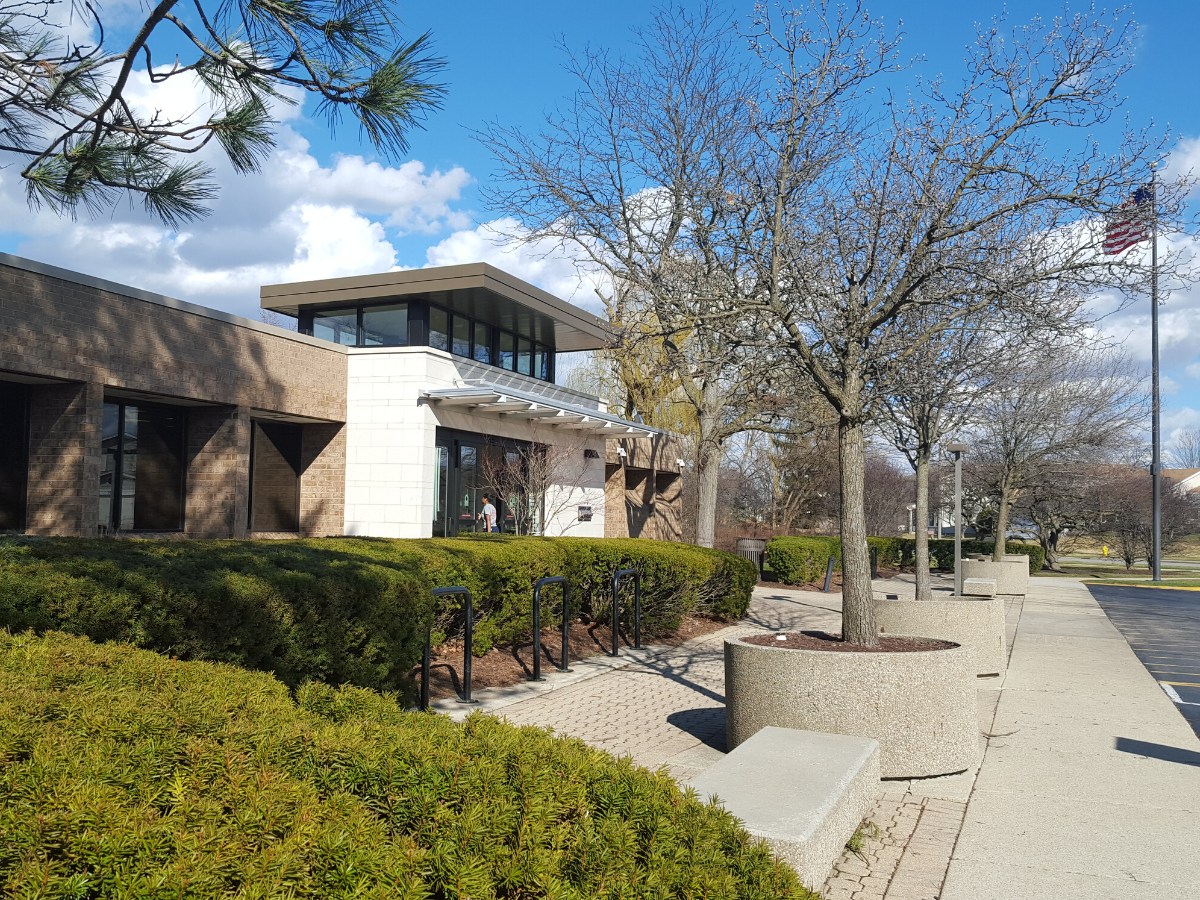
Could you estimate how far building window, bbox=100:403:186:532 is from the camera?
15.0m

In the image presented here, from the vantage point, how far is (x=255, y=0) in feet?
14.5

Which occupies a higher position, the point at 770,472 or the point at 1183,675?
the point at 770,472

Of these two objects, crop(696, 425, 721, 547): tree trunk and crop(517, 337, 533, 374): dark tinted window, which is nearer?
crop(696, 425, 721, 547): tree trunk

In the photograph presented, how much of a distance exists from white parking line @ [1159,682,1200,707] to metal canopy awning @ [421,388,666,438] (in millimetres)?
11467

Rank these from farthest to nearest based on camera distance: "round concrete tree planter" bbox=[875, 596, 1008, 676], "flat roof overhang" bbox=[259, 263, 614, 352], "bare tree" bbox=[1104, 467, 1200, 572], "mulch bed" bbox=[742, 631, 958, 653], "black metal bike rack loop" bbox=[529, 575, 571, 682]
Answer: "bare tree" bbox=[1104, 467, 1200, 572], "flat roof overhang" bbox=[259, 263, 614, 352], "round concrete tree planter" bbox=[875, 596, 1008, 676], "black metal bike rack loop" bbox=[529, 575, 571, 682], "mulch bed" bbox=[742, 631, 958, 653]

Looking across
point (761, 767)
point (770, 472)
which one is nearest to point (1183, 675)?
point (761, 767)

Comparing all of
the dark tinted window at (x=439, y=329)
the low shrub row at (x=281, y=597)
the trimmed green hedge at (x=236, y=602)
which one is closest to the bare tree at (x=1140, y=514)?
the dark tinted window at (x=439, y=329)

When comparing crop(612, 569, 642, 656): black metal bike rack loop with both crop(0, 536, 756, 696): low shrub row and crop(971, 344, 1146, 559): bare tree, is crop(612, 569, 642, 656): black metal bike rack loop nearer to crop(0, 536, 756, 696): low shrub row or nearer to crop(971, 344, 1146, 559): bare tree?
crop(0, 536, 756, 696): low shrub row

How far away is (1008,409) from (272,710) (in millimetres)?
23909

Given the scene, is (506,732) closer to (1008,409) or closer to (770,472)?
(1008,409)

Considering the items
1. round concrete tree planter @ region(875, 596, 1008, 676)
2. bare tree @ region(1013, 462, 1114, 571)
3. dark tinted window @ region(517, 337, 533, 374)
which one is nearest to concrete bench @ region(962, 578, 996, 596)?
round concrete tree planter @ region(875, 596, 1008, 676)

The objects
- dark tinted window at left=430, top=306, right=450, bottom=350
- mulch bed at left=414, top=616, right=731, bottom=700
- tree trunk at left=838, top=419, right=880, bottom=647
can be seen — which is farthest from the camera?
dark tinted window at left=430, top=306, right=450, bottom=350

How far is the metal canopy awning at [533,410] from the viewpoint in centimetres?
1723

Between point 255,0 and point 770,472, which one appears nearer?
point 255,0
